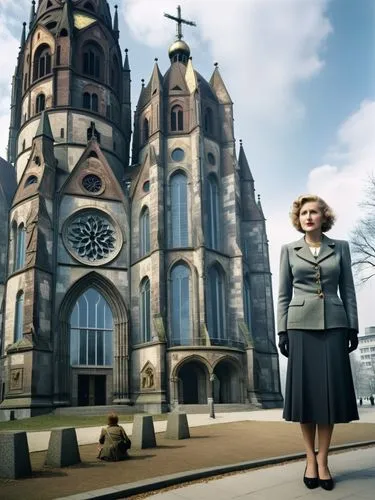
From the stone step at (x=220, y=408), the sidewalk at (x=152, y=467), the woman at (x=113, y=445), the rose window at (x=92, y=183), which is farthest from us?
the rose window at (x=92, y=183)

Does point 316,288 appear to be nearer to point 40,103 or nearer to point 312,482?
point 312,482

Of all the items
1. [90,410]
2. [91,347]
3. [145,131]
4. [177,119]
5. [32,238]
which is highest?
[145,131]

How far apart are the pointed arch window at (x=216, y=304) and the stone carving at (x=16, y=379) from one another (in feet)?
41.8

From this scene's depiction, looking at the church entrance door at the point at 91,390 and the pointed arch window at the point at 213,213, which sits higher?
the pointed arch window at the point at 213,213

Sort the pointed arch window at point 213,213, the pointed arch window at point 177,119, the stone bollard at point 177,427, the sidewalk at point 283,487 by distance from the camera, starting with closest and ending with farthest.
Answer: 1. the sidewalk at point 283,487
2. the stone bollard at point 177,427
3. the pointed arch window at point 213,213
4. the pointed arch window at point 177,119

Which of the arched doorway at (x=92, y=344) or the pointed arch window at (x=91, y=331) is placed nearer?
the arched doorway at (x=92, y=344)

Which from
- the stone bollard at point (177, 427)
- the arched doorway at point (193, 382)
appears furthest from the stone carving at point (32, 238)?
the stone bollard at point (177, 427)

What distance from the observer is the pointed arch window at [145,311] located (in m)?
34.8

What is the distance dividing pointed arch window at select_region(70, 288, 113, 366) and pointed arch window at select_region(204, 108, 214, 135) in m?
16.7

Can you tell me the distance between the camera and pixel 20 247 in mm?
35500

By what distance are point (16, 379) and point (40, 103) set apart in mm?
23868

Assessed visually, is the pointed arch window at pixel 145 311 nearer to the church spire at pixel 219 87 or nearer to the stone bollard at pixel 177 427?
the church spire at pixel 219 87

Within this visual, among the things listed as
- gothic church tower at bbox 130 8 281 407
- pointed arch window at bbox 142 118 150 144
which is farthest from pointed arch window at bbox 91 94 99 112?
pointed arch window at bbox 142 118 150 144

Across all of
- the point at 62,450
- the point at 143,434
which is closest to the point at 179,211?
the point at 143,434
